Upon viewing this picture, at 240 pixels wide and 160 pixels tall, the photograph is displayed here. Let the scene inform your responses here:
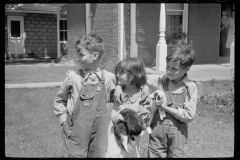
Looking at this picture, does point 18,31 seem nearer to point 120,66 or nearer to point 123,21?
point 123,21

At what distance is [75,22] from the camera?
51.0 ft

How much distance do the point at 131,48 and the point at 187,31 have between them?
2901 millimetres

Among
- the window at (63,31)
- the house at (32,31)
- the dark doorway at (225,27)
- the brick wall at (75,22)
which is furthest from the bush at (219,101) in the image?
the house at (32,31)

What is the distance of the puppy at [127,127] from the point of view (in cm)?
246

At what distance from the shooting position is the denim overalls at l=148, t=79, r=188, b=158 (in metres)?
2.61

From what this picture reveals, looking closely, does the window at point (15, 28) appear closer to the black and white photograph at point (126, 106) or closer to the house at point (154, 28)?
the house at point (154, 28)

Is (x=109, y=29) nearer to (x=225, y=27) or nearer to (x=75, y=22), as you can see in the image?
(x=75, y=22)

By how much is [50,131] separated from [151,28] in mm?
7701

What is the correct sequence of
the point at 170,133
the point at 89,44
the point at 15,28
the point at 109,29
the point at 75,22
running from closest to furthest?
the point at 170,133 → the point at 89,44 → the point at 109,29 → the point at 75,22 → the point at 15,28

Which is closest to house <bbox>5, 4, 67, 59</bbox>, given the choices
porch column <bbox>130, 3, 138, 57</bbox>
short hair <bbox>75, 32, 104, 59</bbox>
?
porch column <bbox>130, 3, 138, 57</bbox>

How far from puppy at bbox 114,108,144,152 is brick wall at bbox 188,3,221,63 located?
10306 millimetres

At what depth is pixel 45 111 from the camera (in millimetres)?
6031

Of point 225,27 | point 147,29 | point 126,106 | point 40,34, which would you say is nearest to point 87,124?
point 126,106
